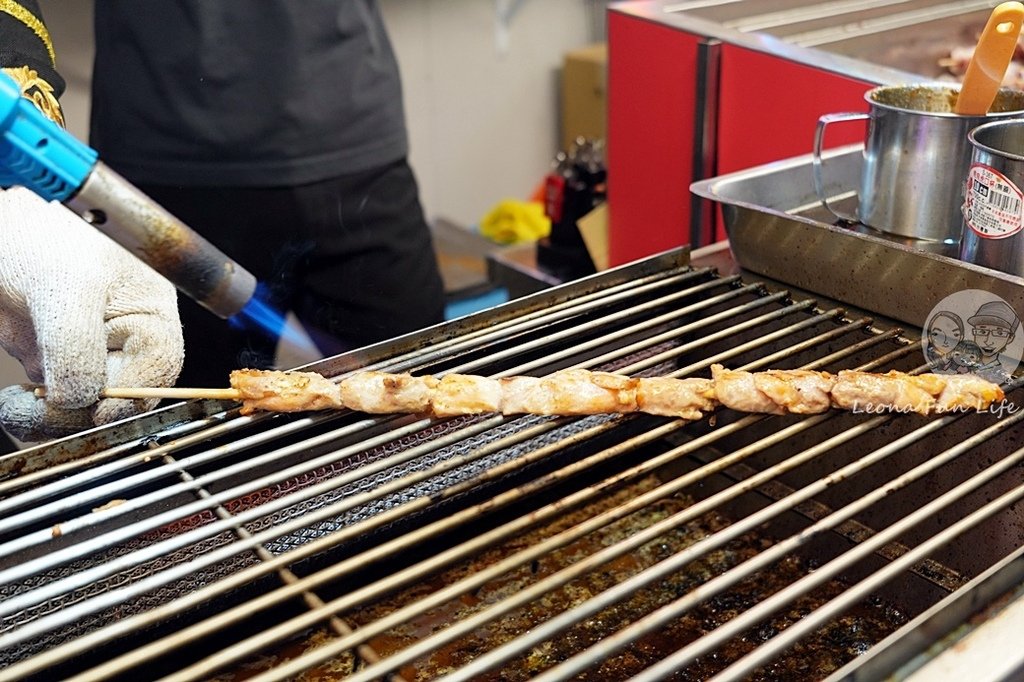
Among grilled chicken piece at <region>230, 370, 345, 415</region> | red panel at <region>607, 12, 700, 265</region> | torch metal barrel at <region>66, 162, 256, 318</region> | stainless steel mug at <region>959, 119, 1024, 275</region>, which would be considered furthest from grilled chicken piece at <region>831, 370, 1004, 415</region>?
red panel at <region>607, 12, 700, 265</region>

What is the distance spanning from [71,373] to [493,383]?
1.81 feet

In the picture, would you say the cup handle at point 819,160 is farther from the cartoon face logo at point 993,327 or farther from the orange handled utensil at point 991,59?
the cartoon face logo at point 993,327

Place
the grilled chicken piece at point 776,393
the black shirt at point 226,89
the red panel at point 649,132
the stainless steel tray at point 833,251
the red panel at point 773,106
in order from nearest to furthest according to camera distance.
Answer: the grilled chicken piece at point 776,393 < the stainless steel tray at point 833,251 < the black shirt at point 226,89 < the red panel at point 773,106 < the red panel at point 649,132

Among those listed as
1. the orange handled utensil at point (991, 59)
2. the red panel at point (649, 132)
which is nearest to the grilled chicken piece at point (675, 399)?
the orange handled utensil at point (991, 59)

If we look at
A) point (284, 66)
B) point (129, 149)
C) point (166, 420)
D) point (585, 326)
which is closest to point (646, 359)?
point (585, 326)

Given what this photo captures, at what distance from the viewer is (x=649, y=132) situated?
276 centimetres

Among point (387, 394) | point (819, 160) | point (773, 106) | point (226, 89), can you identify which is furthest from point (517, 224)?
point (387, 394)

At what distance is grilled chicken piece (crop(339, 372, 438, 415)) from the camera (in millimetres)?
1226

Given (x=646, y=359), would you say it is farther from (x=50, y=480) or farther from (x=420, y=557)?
(x=50, y=480)

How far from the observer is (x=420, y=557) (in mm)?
1378

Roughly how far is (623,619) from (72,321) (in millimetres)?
842

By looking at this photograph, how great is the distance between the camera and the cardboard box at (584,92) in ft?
14.8

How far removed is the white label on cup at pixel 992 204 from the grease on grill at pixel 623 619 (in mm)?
555

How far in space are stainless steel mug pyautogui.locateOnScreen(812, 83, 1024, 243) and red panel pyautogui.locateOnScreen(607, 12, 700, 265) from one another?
1.08 m
